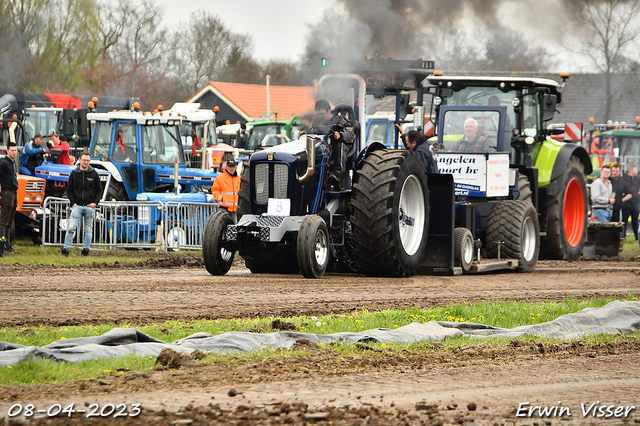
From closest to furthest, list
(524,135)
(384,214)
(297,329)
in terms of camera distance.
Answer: (297,329), (384,214), (524,135)

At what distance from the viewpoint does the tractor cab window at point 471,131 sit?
13.3 metres

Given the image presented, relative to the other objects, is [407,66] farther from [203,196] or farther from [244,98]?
[244,98]

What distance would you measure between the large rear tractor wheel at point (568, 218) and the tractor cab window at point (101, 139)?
31.0ft

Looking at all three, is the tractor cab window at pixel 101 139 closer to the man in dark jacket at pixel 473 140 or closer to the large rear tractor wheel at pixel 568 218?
the man in dark jacket at pixel 473 140

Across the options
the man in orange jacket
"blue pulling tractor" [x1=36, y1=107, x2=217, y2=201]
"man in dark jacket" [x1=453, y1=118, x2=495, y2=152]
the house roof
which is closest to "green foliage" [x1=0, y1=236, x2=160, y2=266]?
the man in orange jacket

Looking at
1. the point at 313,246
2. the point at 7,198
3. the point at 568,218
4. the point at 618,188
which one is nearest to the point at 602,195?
the point at 618,188

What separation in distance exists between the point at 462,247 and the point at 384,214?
1830 mm

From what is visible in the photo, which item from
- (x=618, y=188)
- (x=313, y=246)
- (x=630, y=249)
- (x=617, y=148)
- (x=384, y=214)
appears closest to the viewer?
(x=313, y=246)

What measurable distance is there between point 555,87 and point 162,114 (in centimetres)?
867

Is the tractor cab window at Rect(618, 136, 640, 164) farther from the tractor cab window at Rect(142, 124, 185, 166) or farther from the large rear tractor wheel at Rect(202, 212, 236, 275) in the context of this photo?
the large rear tractor wheel at Rect(202, 212, 236, 275)

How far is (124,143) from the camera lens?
18.2 m

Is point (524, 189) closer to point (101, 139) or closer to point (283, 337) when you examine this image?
point (283, 337)

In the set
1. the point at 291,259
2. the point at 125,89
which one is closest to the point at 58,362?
the point at 291,259

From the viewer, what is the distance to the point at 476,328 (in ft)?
23.2
